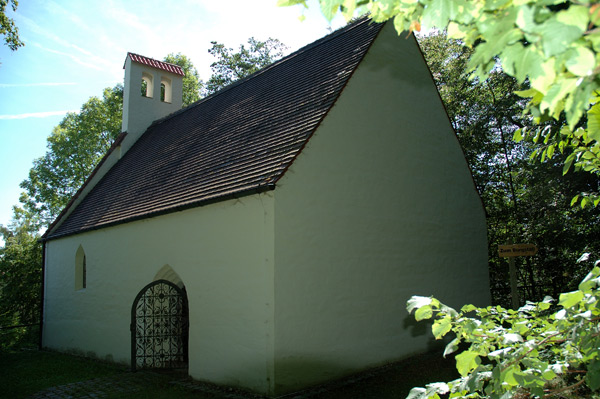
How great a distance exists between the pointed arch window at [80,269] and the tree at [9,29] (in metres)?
6.55

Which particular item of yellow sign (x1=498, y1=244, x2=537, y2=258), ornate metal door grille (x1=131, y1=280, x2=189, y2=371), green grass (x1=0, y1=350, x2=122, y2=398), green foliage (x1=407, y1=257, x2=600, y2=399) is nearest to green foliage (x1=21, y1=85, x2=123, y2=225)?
green grass (x1=0, y1=350, x2=122, y2=398)

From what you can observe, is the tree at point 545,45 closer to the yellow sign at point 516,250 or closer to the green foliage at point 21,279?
the yellow sign at point 516,250

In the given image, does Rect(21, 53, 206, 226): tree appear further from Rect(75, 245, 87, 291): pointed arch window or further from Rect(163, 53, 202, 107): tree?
Rect(75, 245, 87, 291): pointed arch window

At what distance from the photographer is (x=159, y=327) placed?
11.4 meters

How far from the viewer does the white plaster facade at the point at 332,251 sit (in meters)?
8.22

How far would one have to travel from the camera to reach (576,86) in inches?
64.6

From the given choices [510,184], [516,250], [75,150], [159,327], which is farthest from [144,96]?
[75,150]

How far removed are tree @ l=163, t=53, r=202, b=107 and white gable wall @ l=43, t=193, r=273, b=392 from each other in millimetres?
24597

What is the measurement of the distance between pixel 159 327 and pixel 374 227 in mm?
5957

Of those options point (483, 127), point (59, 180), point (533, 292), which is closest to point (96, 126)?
point (59, 180)

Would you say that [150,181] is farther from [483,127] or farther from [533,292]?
[533,292]

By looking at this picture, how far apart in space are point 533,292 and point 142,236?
14381 mm

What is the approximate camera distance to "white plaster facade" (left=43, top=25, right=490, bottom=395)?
822cm

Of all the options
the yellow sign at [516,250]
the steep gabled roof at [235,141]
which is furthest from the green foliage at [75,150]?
the yellow sign at [516,250]
